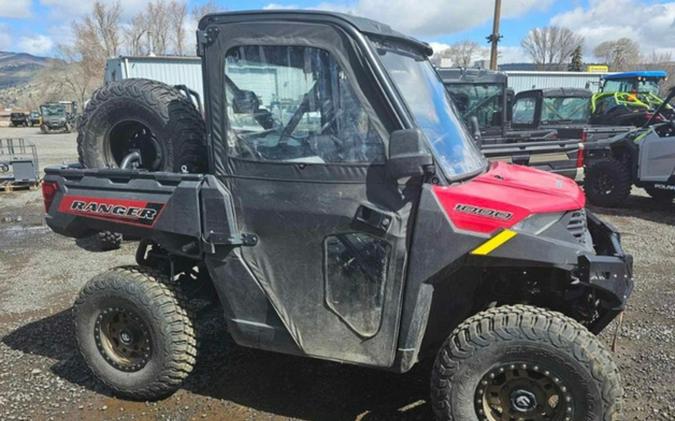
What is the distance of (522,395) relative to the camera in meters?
2.59

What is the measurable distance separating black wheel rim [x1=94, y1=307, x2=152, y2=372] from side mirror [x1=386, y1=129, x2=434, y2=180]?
2.02 meters

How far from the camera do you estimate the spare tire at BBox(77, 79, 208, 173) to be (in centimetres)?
319

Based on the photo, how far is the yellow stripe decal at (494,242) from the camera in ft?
8.29

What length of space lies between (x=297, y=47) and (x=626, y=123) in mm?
18257

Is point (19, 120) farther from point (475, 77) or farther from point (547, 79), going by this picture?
point (475, 77)

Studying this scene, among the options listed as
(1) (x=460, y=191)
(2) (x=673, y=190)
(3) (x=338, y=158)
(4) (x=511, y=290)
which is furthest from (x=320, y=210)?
(2) (x=673, y=190)

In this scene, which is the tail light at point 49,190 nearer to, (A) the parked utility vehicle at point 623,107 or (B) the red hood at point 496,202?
(B) the red hood at point 496,202

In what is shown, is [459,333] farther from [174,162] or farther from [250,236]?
[174,162]

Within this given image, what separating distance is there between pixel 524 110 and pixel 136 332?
13.4 metres

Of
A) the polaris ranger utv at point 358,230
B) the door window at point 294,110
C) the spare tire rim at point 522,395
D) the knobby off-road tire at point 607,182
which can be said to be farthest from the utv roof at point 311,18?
the knobby off-road tire at point 607,182

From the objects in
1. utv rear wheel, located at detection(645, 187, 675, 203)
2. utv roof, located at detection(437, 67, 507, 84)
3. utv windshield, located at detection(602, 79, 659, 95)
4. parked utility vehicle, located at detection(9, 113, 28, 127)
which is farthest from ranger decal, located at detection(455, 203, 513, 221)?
parked utility vehicle, located at detection(9, 113, 28, 127)

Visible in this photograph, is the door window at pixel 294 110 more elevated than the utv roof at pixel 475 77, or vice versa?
the utv roof at pixel 475 77

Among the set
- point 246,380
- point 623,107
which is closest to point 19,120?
point 623,107

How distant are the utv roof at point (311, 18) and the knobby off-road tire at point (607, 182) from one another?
25.7 ft
